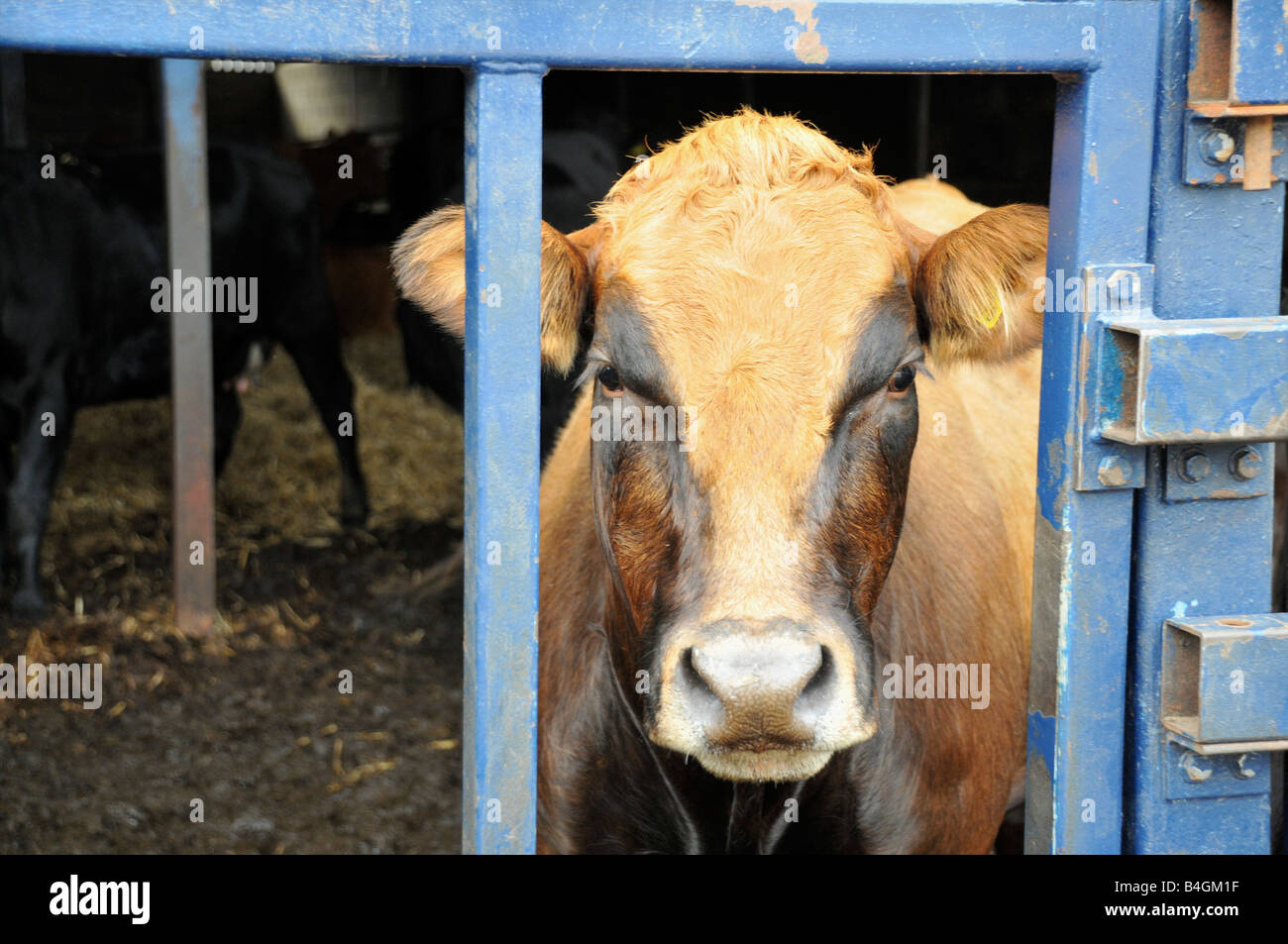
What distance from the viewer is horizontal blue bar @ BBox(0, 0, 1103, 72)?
1.64 metres

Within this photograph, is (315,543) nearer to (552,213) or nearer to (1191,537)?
(552,213)

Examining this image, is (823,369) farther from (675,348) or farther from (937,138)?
(937,138)

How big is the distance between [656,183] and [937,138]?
8940 millimetres

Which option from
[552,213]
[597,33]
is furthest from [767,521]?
[552,213]

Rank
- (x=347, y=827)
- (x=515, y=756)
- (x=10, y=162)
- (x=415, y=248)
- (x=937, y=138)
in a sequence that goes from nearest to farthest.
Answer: (x=515, y=756)
(x=415, y=248)
(x=347, y=827)
(x=10, y=162)
(x=937, y=138)

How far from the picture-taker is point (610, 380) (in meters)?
2.35

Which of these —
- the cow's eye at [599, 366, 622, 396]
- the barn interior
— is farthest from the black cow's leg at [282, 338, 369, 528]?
the cow's eye at [599, 366, 622, 396]

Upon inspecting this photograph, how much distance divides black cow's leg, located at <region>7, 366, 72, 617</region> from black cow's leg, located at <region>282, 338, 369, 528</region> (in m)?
1.51

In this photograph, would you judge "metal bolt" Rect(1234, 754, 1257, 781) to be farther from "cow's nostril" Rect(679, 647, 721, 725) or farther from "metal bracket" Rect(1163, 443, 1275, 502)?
"cow's nostril" Rect(679, 647, 721, 725)

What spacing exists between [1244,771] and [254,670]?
4.32 metres

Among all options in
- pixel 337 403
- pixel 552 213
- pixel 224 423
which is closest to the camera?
pixel 552 213

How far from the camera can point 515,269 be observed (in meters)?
1.81

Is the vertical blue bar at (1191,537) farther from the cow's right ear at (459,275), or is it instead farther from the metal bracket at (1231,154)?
the cow's right ear at (459,275)

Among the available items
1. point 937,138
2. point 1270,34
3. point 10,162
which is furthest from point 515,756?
point 937,138
